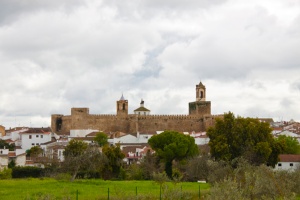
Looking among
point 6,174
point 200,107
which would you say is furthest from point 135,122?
point 6,174

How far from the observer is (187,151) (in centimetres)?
5134

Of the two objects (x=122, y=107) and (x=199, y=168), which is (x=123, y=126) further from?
(x=199, y=168)

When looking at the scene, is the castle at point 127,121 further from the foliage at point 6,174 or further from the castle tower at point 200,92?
the foliage at point 6,174

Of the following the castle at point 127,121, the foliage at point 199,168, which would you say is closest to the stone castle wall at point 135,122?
the castle at point 127,121

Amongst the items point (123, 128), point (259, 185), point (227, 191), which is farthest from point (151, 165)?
point (123, 128)

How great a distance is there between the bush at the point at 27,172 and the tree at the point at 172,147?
10.5 meters

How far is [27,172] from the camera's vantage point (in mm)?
50250

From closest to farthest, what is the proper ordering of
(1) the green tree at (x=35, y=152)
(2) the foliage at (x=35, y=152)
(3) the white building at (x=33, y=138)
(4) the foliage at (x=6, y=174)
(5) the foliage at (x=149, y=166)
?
(4) the foliage at (x=6, y=174) → (5) the foliage at (x=149, y=166) → (2) the foliage at (x=35, y=152) → (1) the green tree at (x=35, y=152) → (3) the white building at (x=33, y=138)

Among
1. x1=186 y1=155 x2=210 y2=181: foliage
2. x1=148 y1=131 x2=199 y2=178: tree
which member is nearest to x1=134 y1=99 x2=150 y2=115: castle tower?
x1=148 y1=131 x2=199 y2=178: tree

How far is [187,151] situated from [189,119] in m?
45.2

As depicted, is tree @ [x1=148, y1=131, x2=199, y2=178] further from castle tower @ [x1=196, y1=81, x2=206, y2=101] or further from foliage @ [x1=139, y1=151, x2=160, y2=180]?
castle tower @ [x1=196, y1=81, x2=206, y2=101]

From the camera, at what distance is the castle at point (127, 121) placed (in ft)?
308

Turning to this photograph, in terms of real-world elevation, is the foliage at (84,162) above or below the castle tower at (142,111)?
below

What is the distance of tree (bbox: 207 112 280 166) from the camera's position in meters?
39.8
